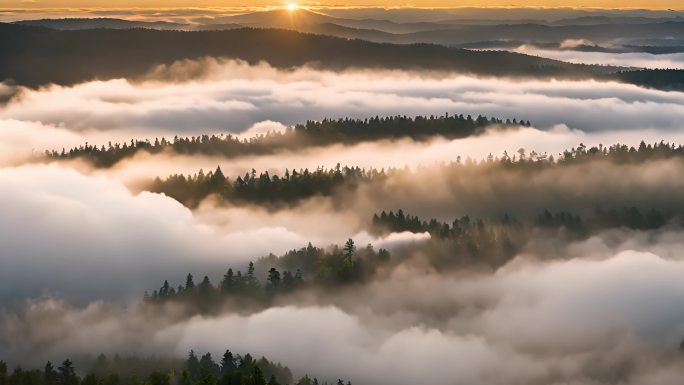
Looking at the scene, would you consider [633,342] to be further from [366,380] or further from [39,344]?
[39,344]

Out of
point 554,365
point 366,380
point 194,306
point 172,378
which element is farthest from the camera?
point 194,306

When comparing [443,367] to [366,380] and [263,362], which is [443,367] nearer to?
[366,380]

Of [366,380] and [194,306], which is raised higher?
[194,306]

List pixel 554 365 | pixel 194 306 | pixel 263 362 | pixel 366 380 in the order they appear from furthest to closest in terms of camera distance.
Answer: pixel 194 306 → pixel 554 365 → pixel 366 380 → pixel 263 362

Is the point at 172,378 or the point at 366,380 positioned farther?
the point at 366,380

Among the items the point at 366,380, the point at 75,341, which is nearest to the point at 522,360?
the point at 366,380

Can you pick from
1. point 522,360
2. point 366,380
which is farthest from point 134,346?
point 522,360
